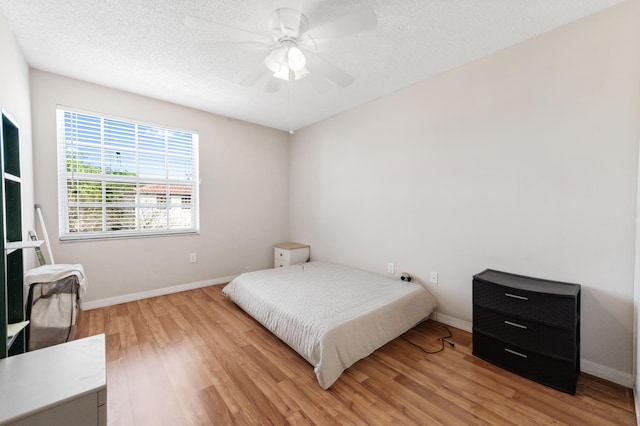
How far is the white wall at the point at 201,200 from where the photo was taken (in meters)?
2.56

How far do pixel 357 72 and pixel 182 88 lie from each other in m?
1.90

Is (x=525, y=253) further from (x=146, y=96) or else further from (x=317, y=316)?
(x=146, y=96)

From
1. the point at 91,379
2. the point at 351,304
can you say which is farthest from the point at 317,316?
the point at 91,379

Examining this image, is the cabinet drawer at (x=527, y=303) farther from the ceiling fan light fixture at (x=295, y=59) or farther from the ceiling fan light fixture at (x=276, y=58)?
the ceiling fan light fixture at (x=276, y=58)

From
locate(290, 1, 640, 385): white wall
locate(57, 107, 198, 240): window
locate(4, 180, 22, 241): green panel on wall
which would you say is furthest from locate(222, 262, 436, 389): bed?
locate(4, 180, 22, 241): green panel on wall

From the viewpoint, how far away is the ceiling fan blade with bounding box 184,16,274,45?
178 centimetres

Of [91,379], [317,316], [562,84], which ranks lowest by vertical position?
[317,316]

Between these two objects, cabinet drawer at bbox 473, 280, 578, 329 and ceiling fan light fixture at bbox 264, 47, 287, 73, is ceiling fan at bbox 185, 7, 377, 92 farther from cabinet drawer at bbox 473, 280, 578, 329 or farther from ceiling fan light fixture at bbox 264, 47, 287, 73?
cabinet drawer at bbox 473, 280, 578, 329

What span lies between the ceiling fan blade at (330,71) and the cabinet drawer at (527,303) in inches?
72.0

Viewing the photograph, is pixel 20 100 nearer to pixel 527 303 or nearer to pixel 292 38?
pixel 292 38

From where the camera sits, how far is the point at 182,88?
2799 mm

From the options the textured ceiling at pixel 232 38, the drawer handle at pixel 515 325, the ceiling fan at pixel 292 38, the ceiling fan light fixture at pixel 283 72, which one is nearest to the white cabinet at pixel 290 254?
the textured ceiling at pixel 232 38

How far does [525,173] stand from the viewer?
2.00 m

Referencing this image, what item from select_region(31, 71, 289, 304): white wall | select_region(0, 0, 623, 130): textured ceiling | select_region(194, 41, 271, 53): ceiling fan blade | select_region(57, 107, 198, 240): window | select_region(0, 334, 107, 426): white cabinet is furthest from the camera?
select_region(57, 107, 198, 240): window
